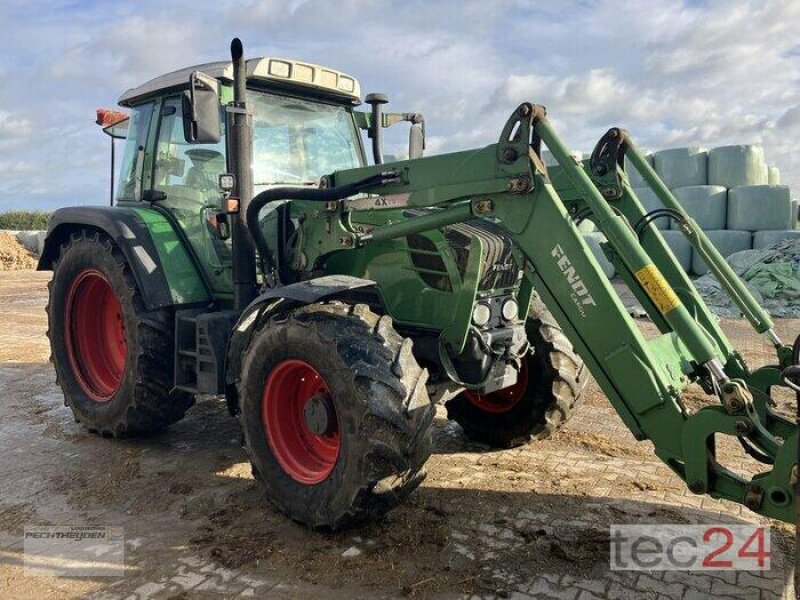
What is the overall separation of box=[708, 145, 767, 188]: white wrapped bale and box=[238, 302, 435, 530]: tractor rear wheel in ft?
39.6

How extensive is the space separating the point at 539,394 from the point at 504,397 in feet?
0.99

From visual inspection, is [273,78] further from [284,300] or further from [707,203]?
[707,203]

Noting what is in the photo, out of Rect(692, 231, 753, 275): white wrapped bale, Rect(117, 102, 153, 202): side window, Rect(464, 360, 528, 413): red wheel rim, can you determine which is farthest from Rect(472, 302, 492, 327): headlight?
Rect(692, 231, 753, 275): white wrapped bale

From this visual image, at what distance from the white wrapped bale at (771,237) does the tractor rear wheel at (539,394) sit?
9.94m

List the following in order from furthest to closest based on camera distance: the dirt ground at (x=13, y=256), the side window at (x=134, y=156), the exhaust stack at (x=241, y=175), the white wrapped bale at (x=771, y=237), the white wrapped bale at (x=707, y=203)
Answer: the dirt ground at (x=13, y=256)
the white wrapped bale at (x=707, y=203)
the white wrapped bale at (x=771, y=237)
the side window at (x=134, y=156)
the exhaust stack at (x=241, y=175)

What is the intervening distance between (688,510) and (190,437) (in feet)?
11.2

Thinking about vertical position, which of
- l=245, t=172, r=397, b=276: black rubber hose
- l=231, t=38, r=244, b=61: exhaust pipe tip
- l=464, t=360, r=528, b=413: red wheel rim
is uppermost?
l=231, t=38, r=244, b=61: exhaust pipe tip

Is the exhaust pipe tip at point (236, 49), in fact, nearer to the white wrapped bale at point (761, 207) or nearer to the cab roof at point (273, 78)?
the cab roof at point (273, 78)

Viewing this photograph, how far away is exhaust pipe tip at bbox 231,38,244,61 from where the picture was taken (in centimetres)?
392

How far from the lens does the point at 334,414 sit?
11.2ft

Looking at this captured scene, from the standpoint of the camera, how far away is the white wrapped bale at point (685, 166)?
13523 millimetres

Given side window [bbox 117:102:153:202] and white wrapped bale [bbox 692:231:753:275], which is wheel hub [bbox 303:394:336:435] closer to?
side window [bbox 117:102:153:202]

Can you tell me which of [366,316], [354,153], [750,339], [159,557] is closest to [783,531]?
[366,316]

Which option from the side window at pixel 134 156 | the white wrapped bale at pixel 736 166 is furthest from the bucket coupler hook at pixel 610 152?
the white wrapped bale at pixel 736 166
